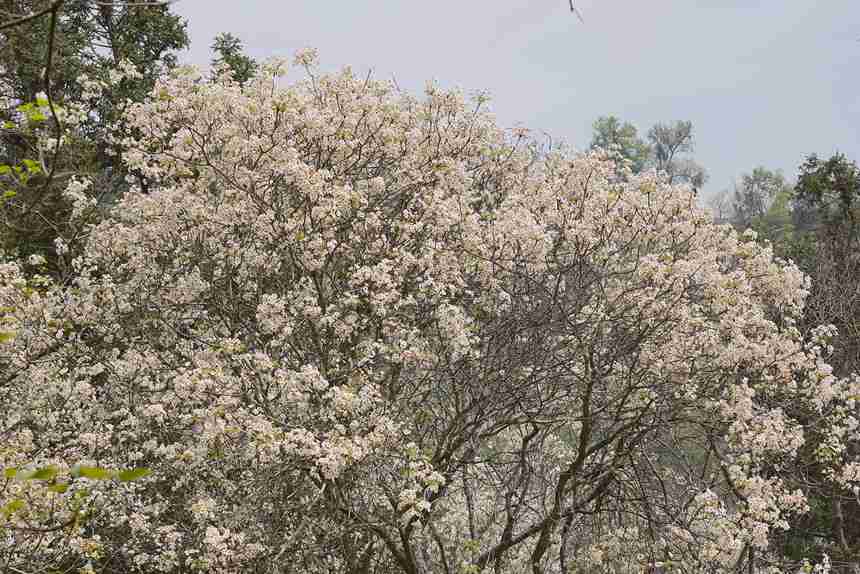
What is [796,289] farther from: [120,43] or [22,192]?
Answer: [120,43]

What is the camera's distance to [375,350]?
28.1 ft

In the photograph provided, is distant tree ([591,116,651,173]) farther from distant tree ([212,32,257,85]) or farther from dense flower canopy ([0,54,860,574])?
dense flower canopy ([0,54,860,574])

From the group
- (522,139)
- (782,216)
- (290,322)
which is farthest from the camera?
(782,216)

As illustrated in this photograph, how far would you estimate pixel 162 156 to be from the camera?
925 centimetres

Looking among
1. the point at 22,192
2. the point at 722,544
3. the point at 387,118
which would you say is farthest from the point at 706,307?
the point at 22,192

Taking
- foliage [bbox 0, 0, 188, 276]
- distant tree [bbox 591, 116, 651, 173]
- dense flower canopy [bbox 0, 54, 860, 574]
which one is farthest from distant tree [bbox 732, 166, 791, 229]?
dense flower canopy [bbox 0, 54, 860, 574]

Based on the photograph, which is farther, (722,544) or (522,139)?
(522,139)

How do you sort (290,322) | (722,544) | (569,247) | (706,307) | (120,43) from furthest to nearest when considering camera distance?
(120,43) < (569,247) < (706,307) < (290,322) < (722,544)

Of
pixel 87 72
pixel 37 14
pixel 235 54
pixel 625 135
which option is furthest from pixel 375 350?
pixel 625 135

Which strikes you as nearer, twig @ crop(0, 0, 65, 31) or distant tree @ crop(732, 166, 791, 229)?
twig @ crop(0, 0, 65, 31)

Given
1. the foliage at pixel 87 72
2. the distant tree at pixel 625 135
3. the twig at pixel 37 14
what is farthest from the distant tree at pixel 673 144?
the twig at pixel 37 14

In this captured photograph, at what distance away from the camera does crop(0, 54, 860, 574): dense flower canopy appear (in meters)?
7.64

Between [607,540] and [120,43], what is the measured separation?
49.7ft

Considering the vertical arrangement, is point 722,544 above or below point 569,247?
below
